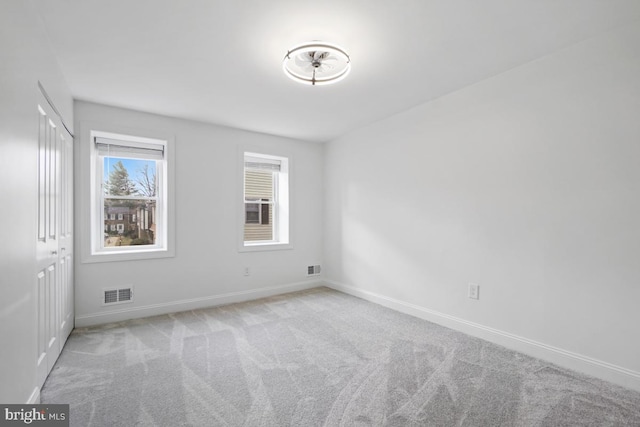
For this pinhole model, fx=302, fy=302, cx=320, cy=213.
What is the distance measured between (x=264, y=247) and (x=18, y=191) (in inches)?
120

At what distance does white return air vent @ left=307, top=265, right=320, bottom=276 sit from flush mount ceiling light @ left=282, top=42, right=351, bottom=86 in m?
3.11

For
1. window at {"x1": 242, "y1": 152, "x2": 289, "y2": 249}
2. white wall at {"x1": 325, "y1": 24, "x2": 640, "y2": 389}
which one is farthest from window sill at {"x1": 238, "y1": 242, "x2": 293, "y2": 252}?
white wall at {"x1": 325, "y1": 24, "x2": 640, "y2": 389}

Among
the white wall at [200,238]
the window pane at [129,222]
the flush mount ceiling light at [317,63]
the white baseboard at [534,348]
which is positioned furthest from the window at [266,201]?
the flush mount ceiling light at [317,63]

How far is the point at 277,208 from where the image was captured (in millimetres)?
4887

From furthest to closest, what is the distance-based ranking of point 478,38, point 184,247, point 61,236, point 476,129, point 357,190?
point 357,190
point 184,247
point 476,129
point 61,236
point 478,38

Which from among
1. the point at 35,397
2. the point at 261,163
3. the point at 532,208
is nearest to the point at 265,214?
the point at 261,163

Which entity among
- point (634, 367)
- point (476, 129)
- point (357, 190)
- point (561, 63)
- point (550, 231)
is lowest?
point (634, 367)

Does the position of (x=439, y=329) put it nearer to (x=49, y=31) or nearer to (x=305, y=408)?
(x=305, y=408)

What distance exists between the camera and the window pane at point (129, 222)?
3.59 meters

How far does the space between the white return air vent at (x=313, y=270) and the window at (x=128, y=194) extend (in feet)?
7.05

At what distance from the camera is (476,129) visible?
2936 mm

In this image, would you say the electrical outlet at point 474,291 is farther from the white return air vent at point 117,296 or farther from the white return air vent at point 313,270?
the white return air vent at point 117,296

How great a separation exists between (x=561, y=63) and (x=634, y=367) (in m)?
2.25

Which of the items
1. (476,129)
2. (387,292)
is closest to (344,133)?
(476,129)
